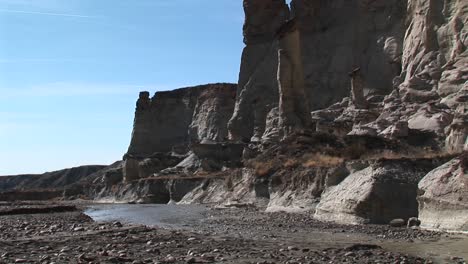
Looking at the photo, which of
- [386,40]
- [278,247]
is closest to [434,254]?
[278,247]

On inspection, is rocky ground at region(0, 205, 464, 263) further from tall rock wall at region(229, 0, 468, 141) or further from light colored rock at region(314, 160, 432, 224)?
tall rock wall at region(229, 0, 468, 141)

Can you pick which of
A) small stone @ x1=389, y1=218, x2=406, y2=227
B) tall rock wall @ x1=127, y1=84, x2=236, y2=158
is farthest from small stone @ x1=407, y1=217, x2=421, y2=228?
tall rock wall @ x1=127, y1=84, x2=236, y2=158

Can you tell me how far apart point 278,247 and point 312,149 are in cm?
2241

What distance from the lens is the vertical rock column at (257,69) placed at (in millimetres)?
94562

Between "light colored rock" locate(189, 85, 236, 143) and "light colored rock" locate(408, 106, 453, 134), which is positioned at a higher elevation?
"light colored rock" locate(189, 85, 236, 143)

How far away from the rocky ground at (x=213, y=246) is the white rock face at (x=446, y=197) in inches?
28.7

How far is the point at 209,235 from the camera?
57.6ft

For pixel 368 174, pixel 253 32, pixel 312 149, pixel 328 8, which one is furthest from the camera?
pixel 253 32

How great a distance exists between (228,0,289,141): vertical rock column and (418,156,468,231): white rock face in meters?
72.3

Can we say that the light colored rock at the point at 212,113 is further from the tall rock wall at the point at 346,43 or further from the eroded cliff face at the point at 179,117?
the tall rock wall at the point at 346,43

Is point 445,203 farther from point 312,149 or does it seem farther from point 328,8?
point 328,8

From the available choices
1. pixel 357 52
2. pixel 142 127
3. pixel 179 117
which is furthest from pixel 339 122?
pixel 142 127

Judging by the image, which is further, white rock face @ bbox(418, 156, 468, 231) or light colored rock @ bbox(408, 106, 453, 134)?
light colored rock @ bbox(408, 106, 453, 134)

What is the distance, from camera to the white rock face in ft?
52.2
